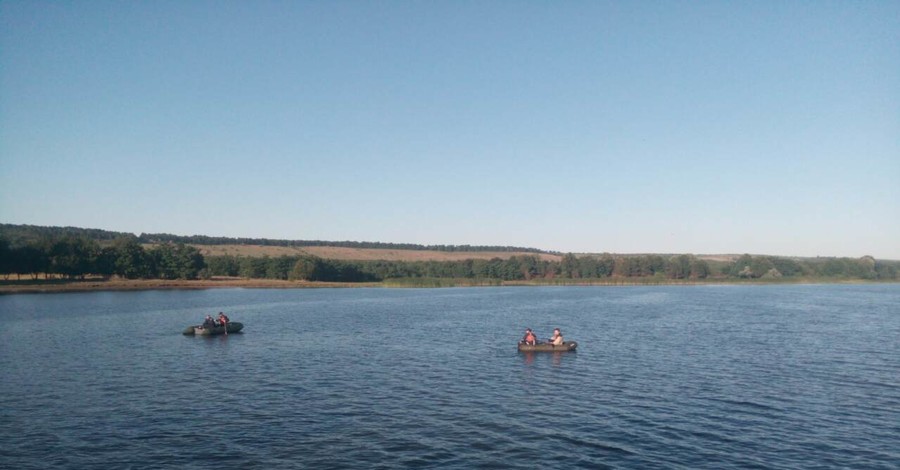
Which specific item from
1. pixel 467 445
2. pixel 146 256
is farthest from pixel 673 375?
pixel 146 256

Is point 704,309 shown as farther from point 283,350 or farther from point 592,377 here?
point 283,350

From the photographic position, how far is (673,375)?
41031mm

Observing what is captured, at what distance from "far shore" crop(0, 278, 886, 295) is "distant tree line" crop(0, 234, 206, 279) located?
235 centimetres

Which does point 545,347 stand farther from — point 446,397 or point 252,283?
point 252,283

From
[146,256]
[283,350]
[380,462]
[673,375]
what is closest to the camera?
[380,462]

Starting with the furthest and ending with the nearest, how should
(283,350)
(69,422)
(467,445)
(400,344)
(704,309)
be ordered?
(704,309), (400,344), (283,350), (69,422), (467,445)

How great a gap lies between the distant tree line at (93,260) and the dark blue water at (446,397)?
6859 cm

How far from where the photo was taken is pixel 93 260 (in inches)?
5527

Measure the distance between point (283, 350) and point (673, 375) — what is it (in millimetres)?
30162

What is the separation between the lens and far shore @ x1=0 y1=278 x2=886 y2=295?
127506 millimetres

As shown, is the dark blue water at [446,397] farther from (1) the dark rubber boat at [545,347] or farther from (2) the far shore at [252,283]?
(2) the far shore at [252,283]

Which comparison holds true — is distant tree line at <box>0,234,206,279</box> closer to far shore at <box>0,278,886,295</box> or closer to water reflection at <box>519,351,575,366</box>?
far shore at <box>0,278,886,295</box>

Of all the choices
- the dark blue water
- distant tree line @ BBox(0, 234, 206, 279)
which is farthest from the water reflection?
distant tree line @ BBox(0, 234, 206, 279)

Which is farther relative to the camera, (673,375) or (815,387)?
(673,375)
